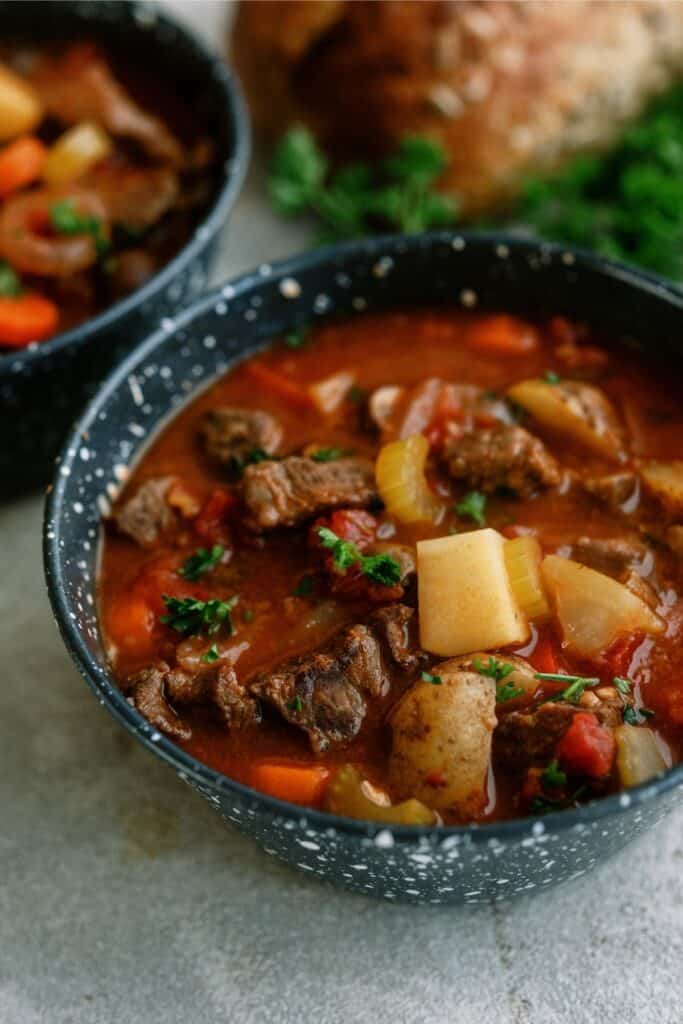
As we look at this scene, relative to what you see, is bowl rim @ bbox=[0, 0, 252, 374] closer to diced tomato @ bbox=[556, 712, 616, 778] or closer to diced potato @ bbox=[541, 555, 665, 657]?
diced potato @ bbox=[541, 555, 665, 657]

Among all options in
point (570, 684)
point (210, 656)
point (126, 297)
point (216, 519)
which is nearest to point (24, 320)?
point (126, 297)

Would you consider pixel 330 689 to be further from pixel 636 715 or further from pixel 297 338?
pixel 297 338

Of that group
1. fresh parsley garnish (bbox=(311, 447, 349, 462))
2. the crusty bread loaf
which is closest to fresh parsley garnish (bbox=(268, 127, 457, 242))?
the crusty bread loaf

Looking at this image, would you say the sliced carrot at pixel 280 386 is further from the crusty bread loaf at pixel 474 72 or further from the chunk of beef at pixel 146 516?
the crusty bread loaf at pixel 474 72

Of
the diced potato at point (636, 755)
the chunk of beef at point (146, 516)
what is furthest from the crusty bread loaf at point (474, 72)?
the diced potato at point (636, 755)

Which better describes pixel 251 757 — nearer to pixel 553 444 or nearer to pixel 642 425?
pixel 553 444
